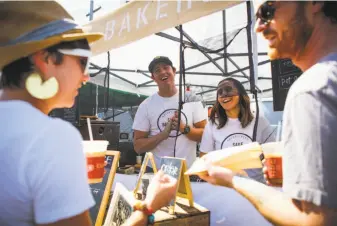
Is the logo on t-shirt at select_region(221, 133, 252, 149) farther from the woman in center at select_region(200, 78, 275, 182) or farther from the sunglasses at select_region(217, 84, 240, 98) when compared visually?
A: the sunglasses at select_region(217, 84, 240, 98)

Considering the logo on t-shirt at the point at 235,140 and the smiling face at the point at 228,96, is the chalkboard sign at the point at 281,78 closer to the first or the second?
the smiling face at the point at 228,96

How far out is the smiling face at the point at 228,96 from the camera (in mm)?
2939

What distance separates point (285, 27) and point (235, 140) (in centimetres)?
172

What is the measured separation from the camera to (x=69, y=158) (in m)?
0.86

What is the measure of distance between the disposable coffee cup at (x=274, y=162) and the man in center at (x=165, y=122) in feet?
5.73

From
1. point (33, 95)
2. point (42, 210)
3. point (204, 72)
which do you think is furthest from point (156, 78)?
point (204, 72)

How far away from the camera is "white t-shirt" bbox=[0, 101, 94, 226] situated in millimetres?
829

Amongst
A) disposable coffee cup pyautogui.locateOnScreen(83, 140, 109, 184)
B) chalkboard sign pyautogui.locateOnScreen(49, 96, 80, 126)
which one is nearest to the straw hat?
disposable coffee cup pyautogui.locateOnScreen(83, 140, 109, 184)

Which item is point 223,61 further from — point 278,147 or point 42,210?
point 42,210

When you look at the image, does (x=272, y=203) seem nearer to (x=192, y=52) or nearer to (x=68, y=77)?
(x=68, y=77)

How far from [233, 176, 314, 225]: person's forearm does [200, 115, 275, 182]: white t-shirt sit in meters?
1.47

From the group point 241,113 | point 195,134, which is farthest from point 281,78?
point 195,134

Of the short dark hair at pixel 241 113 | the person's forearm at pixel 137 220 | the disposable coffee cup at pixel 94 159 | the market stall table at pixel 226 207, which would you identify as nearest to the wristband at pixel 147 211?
the person's forearm at pixel 137 220

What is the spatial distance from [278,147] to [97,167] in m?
0.94
